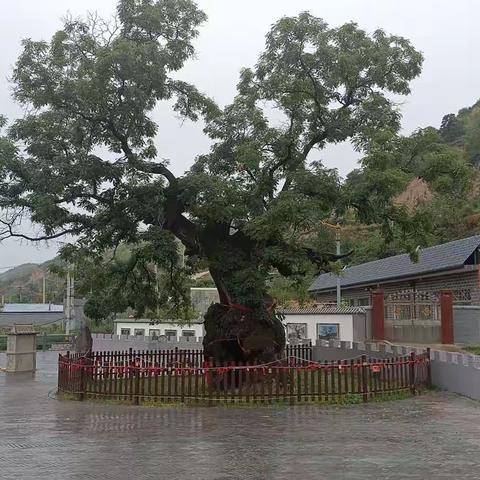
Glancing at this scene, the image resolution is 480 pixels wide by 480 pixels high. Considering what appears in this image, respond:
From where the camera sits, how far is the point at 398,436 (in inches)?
414

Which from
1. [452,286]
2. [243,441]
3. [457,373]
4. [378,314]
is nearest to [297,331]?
[378,314]

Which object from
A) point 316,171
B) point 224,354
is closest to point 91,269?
point 224,354

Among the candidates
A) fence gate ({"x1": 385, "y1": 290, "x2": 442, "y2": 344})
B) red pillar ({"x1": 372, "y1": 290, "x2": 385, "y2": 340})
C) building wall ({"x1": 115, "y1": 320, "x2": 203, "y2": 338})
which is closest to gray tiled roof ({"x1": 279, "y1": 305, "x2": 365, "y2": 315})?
red pillar ({"x1": 372, "y1": 290, "x2": 385, "y2": 340})

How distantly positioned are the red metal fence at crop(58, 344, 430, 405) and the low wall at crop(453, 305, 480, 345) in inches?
372

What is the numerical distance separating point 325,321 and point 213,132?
14.4 m

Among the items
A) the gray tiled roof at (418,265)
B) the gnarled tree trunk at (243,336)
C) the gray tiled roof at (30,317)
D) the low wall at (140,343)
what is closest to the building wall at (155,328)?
the low wall at (140,343)

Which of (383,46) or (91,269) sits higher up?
(383,46)

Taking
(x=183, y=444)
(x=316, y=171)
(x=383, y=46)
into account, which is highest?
(x=383, y=46)

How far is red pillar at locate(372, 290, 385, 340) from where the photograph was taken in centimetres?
2788

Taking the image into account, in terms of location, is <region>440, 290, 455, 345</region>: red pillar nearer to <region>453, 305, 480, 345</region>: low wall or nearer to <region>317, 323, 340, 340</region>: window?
<region>453, 305, 480, 345</region>: low wall

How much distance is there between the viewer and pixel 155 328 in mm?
38344

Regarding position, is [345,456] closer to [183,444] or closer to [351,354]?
[183,444]

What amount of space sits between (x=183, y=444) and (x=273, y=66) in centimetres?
1139

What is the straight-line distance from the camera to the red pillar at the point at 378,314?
2788cm
